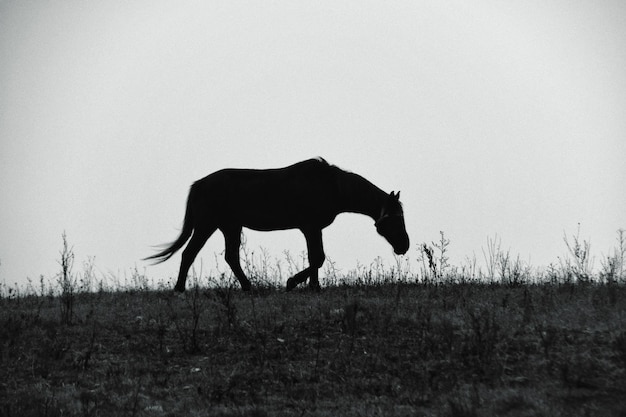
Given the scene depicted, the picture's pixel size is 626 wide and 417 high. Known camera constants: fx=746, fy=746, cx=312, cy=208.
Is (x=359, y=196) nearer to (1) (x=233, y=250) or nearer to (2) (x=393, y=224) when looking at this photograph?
(2) (x=393, y=224)

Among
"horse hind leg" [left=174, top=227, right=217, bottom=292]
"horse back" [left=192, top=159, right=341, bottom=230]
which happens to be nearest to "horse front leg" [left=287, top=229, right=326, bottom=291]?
"horse back" [left=192, top=159, right=341, bottom=230]

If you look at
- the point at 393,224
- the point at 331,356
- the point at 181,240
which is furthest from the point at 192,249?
the point at 331,356

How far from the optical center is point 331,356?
8086 millimetres

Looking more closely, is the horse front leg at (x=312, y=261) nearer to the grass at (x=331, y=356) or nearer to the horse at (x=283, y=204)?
the horse at (x=283, y=204)

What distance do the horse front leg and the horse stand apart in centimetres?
2

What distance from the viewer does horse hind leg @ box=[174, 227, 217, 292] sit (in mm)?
13320

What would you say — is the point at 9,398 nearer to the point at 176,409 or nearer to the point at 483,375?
the point at 176,409

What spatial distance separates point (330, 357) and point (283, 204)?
5.35 m

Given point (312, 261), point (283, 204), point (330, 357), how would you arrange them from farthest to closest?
1. point (283, 204)
2. point (312, 261)
3. point (330, 357)

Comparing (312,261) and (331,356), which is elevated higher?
(312,261)

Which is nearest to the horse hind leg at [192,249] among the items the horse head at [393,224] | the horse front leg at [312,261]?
the horse front leg at [312,261]

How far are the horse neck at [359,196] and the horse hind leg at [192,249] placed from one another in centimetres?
243

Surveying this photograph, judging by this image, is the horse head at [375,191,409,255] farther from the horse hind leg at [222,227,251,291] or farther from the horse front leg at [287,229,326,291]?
the horse hind leg at [222,227,251,291]

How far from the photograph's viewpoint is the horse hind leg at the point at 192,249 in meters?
13.3
